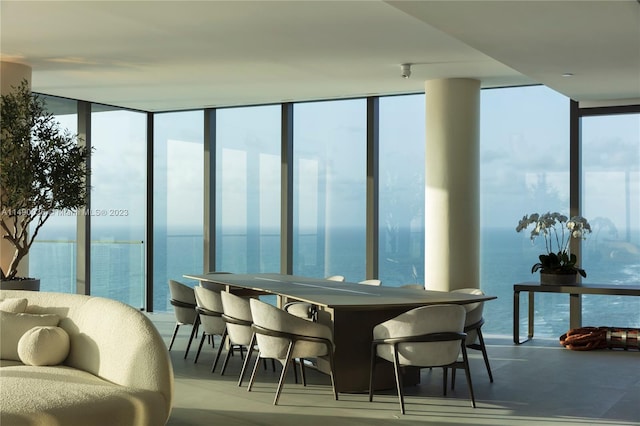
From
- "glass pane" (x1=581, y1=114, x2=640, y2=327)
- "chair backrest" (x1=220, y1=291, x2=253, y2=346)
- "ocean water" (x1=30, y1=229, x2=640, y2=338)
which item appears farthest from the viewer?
"ocean water" (x1=30, y1=229, x2=640, y2=338)

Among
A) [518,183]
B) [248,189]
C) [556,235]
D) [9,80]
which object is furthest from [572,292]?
[9,80]

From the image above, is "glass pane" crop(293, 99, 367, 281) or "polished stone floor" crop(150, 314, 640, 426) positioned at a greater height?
"glass pane" crop(293, 99, 367, 281)

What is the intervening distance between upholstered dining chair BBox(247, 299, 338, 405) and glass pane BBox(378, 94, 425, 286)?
4.39 meters

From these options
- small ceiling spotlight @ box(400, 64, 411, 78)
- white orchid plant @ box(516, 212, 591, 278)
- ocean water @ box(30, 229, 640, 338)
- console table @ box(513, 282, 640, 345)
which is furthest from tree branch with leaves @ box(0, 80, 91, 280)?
white orchid plant @ box(516, 212, 591, 278)

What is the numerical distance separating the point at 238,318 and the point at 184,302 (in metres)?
1.44

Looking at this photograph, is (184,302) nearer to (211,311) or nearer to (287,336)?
(211,311)

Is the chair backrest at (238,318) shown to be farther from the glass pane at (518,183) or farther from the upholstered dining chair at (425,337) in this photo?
the glass pane at (518,183)

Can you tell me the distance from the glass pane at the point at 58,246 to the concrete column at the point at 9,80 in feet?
6.17

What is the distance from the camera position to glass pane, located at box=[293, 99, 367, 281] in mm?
10133

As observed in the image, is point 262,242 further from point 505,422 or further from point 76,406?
point 76,406

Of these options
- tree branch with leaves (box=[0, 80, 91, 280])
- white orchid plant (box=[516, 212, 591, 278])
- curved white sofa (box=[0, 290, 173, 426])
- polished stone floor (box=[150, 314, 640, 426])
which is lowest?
polished stone floor (box=[150, 314, 640, 426])

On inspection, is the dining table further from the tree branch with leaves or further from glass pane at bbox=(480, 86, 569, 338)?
glass pane at bbox=(480, 86, 569, 338)

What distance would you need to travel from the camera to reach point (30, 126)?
707 centimetres

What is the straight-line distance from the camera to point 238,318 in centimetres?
629
